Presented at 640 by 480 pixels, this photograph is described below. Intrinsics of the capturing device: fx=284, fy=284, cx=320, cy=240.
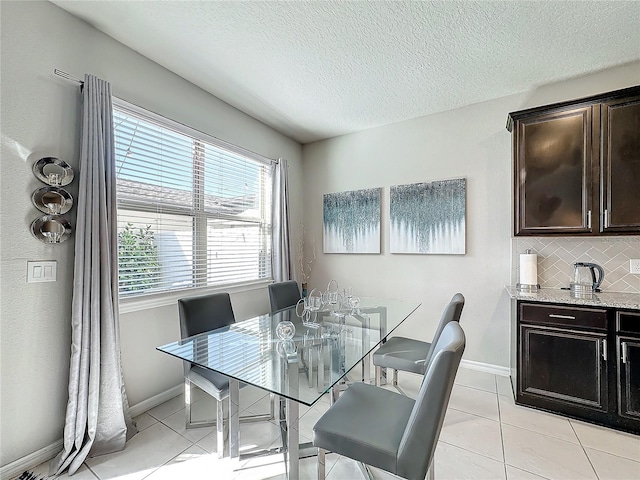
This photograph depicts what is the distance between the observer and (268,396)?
2514 millimetres

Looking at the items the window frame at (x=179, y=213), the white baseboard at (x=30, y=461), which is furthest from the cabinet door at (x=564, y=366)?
the white baseboard at (x=30, y=461)

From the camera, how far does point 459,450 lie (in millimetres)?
1816

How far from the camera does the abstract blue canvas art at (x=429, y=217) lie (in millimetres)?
3082

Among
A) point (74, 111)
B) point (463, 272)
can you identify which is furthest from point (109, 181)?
point (463, 272)

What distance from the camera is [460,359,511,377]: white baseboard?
288 cm

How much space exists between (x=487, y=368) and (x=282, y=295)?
7.41ft

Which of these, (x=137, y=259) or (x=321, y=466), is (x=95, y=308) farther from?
(x=321, y=466)

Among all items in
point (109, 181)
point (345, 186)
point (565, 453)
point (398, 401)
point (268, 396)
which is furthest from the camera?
point (345, 186)

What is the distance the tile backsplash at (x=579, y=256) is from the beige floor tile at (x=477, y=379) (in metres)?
0.99

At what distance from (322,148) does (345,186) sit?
2.29 ft

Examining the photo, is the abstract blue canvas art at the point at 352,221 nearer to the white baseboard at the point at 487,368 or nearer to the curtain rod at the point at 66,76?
the white baseboard at the point at 487,368

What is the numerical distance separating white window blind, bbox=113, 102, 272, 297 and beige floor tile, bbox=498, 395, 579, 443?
8.93 ft

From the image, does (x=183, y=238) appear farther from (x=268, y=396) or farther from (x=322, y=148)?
(x=322, y=148)

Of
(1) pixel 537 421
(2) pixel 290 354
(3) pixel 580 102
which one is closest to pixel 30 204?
(2) pixel 290 354
